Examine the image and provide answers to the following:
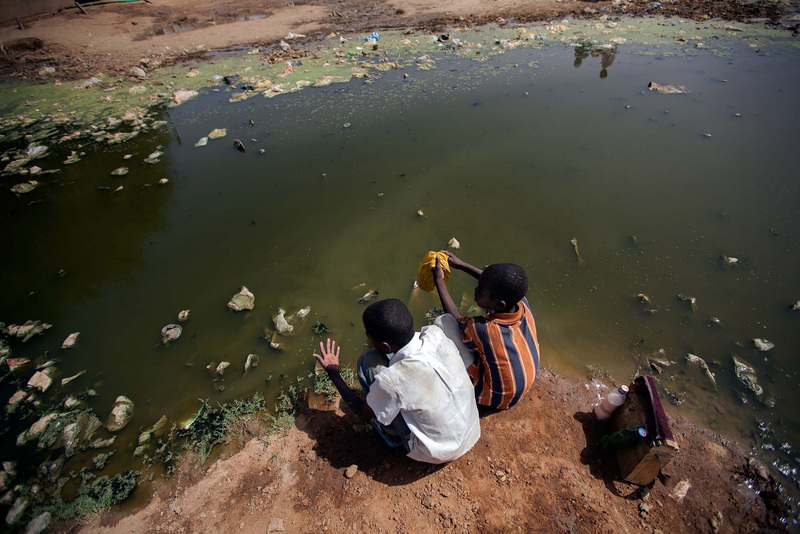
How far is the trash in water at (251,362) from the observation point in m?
2.79

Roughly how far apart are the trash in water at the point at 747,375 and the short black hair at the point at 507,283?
207 centimetres

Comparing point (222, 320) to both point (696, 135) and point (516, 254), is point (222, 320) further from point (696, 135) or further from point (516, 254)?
point (696, 135)

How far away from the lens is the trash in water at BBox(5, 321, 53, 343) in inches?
119

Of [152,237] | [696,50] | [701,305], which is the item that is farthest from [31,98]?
[696,50]

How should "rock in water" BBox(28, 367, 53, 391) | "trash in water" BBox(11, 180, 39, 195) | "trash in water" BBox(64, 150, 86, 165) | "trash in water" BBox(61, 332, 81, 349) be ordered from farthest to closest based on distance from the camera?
"trash in water" BBox(64, 150, 86, 165) → "trash in water" BBox(11, 180, 39, 195) → "trash in water" BBox(61, 332, 81, 349) → "rock in water" BBox(28, 367, 53, 391)

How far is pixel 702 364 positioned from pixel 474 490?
2071 millimetres

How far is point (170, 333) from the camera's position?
3.01 metres

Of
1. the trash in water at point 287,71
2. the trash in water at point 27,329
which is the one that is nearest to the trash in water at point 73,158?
the trash in water at point 27,329

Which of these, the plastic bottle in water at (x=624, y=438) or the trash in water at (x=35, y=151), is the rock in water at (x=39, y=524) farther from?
the trash in water at (x=35, y=151)

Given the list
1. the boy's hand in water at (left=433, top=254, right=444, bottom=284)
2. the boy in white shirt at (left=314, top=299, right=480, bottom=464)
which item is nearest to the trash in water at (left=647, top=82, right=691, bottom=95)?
the boy's hand in water at (left=433, top=254, right=444, bottom=284)

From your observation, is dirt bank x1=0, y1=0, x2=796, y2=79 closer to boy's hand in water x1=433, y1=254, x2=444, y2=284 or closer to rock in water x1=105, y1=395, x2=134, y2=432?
rock in water x1=105, y1=395, x2=134, y2=432

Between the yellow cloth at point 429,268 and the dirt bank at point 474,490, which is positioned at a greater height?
the yellow cloth at point 429,268

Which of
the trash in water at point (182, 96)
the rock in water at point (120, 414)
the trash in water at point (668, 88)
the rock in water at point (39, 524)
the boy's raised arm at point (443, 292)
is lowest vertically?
the rock in water at point (39, 524)

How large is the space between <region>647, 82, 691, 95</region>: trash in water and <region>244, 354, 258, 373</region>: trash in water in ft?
25.1
